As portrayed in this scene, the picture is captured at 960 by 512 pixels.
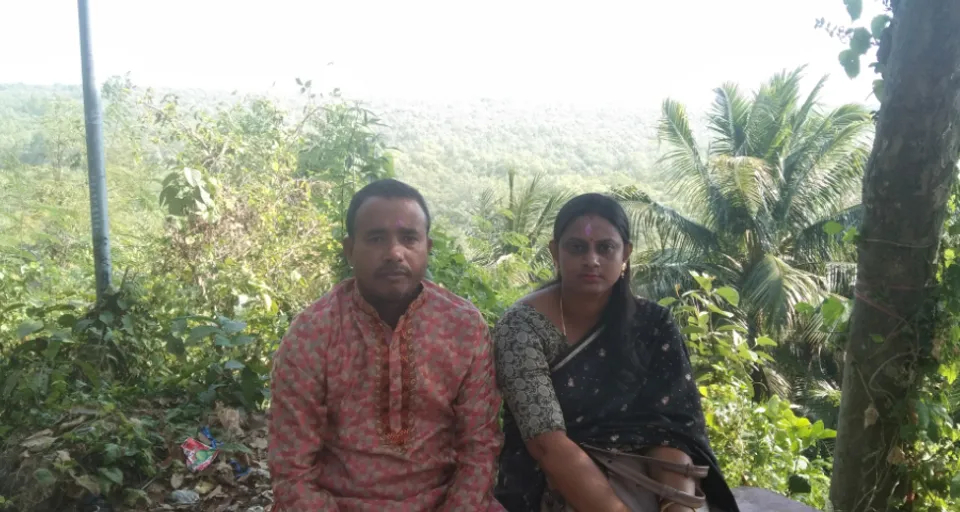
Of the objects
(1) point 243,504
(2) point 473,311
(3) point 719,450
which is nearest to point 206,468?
(1) point 243,504

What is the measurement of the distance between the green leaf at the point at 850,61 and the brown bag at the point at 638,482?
1.71 metres

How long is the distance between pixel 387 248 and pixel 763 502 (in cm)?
145

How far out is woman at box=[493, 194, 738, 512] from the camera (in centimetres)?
192

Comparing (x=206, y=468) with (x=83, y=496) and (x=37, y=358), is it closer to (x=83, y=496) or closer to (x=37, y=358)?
(x=83, y=496)

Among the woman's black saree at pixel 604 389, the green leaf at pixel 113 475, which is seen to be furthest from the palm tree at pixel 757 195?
the green leaf at pixel 113 475

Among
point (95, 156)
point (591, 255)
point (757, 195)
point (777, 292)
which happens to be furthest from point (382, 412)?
point (757, 195)

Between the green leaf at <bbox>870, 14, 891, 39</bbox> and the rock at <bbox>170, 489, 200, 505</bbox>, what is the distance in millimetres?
3078

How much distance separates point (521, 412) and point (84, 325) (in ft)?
8.19

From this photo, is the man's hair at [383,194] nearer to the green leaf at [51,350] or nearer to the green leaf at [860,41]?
the green leaf at [860,41]

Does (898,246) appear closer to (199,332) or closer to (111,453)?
(199,332)

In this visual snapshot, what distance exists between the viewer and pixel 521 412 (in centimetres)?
188

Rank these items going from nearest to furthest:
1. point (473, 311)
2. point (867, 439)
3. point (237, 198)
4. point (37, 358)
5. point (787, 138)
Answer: point (473, 311)
point (867, 439)
point (37, 358)
point (237, 198)
point (787, 138)

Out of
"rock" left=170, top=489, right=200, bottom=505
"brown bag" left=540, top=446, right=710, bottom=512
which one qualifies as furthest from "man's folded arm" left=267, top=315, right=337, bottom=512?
"rock" left=170, top=489, right=200, bottom=505

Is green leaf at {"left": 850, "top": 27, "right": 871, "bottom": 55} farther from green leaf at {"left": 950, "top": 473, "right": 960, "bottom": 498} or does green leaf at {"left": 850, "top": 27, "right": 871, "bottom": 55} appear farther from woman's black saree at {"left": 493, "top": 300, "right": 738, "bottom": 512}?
green leaf at {"left": 950, "top": 473, "right": 960, "bottom": 498}
